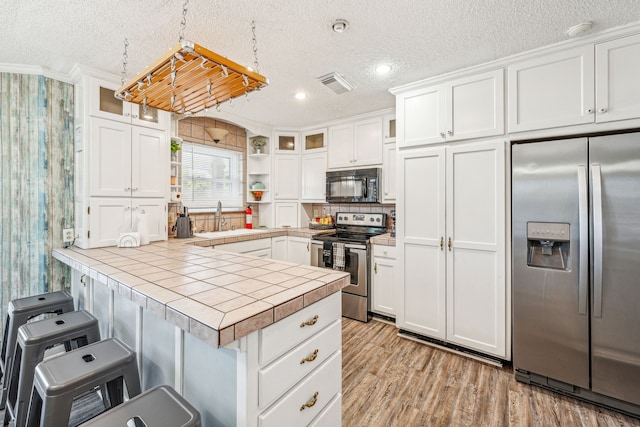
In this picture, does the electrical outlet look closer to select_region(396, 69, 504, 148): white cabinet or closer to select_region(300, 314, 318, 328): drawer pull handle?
select_region(300, 314, 318, 328): drawer pull handle

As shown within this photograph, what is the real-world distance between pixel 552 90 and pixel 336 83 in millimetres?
1673

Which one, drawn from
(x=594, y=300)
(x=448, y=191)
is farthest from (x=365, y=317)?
(x=594, y=300)

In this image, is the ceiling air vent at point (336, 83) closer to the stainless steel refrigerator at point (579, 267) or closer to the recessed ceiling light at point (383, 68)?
the recessed ceiling light at point (383, 68)

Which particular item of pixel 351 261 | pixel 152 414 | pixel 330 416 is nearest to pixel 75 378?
pixel 152 414

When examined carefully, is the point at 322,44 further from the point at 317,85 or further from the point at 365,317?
the point at 365,317

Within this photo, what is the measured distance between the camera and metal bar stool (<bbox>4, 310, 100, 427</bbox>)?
1.45 metres

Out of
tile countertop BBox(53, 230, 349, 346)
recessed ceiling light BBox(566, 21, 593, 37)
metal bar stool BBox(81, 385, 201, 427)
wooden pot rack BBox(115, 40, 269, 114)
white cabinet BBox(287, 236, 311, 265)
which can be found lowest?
metal bar stool BBox(81, 385, 201, 427)

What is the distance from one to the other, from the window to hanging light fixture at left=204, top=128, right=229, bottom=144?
0.50 ft

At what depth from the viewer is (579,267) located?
1876mm

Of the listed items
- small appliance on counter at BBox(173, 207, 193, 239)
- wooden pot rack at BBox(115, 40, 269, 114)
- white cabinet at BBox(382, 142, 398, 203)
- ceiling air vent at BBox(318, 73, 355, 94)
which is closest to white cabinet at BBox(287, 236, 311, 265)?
white cabinet at BBox(382, 142, 398, 203)

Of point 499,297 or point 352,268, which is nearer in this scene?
point 499,297

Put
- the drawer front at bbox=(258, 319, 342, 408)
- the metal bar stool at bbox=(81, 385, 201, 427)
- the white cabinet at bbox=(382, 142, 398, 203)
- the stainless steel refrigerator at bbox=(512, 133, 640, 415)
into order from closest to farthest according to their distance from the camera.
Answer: the metal bar stool at bbox=(81, 385, 201, 427), the drawer front at bbox=(258, 319, 342, 408), the stainless steel refrigerator at bbox=(512, 133, 640, 415), the white cabinet at bbox=(382, 142, 398, 203)

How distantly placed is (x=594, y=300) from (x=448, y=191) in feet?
3.90

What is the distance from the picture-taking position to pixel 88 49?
207cm
